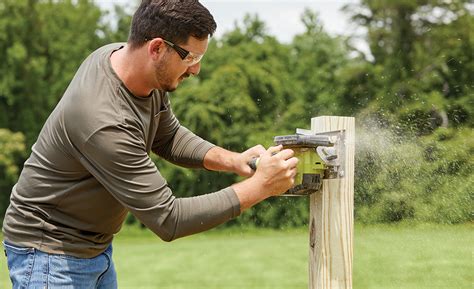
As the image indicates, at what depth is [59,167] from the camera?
2.96 meters

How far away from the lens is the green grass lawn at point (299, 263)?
10906 millimetres

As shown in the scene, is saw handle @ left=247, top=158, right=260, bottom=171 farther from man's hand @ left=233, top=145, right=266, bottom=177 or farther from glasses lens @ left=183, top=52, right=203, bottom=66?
glasses lens @ left=183, top=52, right=203, bottom=66

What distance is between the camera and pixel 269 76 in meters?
23.3

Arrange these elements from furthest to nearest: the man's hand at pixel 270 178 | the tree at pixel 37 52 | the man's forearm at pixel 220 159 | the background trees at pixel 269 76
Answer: the tree at pixel 37 52, the background trees at pixel 269 76, the man's forearm at pixel 220 159, the man's hand at pixel 270 178

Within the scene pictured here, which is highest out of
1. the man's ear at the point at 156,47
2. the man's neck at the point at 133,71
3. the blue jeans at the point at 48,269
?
the man's ear at the point at 156,47

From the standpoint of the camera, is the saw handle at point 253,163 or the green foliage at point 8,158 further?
the green foliage at point 8,158

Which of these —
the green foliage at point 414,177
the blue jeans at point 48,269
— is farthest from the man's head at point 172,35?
the green foliage at point 414,177

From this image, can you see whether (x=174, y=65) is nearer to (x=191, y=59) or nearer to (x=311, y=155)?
(x=191, y=59)

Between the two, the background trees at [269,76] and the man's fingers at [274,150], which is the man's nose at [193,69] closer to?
the man's fingers at [274,150]

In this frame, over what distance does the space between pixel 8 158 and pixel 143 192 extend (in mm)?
23764

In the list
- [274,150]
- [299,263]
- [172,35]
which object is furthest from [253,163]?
[299,263]

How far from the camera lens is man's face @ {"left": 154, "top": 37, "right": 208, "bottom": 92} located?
2904 mm

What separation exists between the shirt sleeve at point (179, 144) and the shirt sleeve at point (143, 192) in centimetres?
74

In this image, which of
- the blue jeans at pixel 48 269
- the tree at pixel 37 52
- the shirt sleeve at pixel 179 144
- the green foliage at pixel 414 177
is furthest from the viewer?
the tree at pixel 37 52
